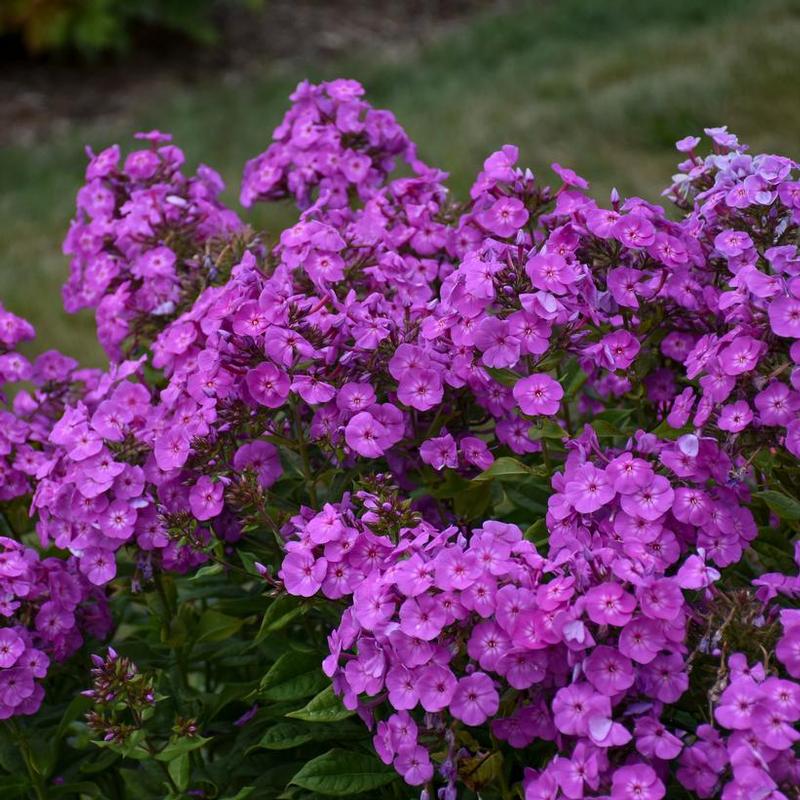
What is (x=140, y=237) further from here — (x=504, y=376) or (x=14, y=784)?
(x=14, y=784)

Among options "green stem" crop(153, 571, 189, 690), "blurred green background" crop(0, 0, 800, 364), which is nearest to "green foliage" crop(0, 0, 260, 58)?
"blurred green background" crop(0, 0, 800, 364)

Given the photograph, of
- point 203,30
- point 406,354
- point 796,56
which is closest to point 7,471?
point 406,354

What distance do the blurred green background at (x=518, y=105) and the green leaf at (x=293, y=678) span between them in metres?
3.58

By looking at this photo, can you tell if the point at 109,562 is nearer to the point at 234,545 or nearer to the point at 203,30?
the point at 234,545

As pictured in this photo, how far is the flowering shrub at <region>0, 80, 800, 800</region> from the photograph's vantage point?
161cm

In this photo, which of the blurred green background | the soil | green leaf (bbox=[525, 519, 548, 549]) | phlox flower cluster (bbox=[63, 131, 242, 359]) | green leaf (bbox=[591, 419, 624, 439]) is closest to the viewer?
green leaf (bbox=[525, 519, 548, 549])

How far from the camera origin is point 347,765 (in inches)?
74.4

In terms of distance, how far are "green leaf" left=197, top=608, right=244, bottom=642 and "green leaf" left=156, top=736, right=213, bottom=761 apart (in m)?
0.23

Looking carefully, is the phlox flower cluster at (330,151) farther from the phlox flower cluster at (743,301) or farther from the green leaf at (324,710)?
the green leaf at (324,710)

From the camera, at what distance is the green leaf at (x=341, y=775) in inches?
72.7

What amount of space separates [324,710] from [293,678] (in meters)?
0.15

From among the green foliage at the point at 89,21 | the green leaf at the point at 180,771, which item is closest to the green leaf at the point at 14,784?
the green leaf at the point at 180,771

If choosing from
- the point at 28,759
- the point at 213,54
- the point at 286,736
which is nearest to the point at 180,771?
the point at 286,736

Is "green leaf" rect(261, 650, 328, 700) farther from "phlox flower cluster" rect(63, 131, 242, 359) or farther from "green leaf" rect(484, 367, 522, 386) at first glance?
"phlox flower cluster" rect(63, 131, 242, 359)
